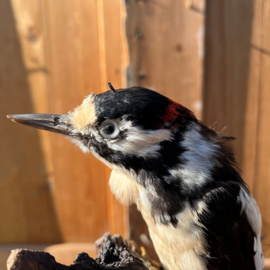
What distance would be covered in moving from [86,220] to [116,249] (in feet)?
2.36

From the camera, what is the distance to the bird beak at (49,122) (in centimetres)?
75

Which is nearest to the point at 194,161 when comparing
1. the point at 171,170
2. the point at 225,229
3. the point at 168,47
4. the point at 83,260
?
the point at 171,170

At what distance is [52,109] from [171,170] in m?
0.68

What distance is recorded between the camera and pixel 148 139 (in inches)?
26.9

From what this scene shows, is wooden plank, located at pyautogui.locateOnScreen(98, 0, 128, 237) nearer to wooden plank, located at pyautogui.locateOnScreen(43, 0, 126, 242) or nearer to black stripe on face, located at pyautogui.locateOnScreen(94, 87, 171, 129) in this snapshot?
wooden plank, located at pyautogui.locateOnScreen(43, 0, 126, 242)

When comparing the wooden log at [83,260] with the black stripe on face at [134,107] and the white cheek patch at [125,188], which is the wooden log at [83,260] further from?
the black stripe on face at [134,107]

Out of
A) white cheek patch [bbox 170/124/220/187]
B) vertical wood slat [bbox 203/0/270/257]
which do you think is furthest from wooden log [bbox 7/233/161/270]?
vertical wood slat [bbox 203/0/270/257]

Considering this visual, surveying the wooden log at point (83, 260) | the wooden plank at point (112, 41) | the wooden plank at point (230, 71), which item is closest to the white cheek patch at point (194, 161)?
the wooden log at point (83, 260)

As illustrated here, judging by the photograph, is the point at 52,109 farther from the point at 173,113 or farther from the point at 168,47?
the point at 173,113

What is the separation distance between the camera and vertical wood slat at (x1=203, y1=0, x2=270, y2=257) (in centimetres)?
109

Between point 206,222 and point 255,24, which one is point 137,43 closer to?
point 255,24

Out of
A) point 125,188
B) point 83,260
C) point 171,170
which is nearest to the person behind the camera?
point 83,260

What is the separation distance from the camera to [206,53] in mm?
1117

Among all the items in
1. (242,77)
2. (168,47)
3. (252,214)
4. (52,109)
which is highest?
(168,47)
